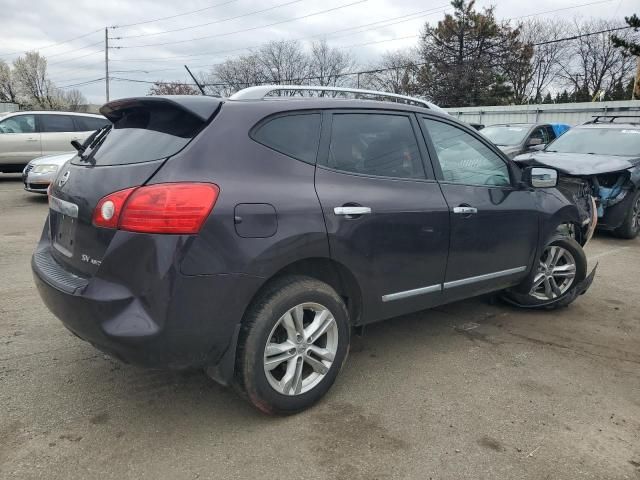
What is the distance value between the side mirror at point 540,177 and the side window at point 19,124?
1249 centimetres

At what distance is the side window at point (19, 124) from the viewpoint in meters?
12.7

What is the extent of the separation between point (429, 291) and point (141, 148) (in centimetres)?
198

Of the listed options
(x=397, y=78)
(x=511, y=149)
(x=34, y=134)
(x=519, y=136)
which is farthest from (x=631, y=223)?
(x=397, y=78)

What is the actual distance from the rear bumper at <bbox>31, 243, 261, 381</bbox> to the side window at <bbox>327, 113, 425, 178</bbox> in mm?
975

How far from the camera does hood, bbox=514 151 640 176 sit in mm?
7590

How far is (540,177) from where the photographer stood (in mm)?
4266

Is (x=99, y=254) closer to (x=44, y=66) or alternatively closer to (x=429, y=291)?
(x=429, y=291)

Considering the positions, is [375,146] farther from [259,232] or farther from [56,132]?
[56,132]

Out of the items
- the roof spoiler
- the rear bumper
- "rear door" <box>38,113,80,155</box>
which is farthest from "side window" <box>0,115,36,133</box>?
the rear bumper

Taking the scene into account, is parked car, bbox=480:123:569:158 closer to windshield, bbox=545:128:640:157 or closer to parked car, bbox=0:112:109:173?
windshield, bbox=545:128:640:157

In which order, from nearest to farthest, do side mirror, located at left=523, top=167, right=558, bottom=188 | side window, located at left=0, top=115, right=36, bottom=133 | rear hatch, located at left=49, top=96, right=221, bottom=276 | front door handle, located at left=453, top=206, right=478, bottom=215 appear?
rear hatch, located at left=49, top=96, right=221, bottom=276
front door handle, located at left=453, top=206, right=478, bottom=215
side mirror, located at left=523, top=167, right=558, bottom=188
side window, located at left=0, top=115, right=36, bottom=133

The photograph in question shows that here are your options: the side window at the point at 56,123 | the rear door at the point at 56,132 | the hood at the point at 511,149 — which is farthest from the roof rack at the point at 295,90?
the side window at the point at 56,123

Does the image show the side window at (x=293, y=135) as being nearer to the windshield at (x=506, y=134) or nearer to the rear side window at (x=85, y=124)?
the windshield at (x=506, y=134)

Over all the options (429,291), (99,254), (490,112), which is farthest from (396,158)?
Result: (490,112)
